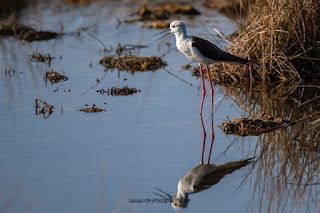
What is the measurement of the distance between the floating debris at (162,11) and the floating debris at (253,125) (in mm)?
7667

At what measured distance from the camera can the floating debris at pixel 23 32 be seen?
34.7 ft

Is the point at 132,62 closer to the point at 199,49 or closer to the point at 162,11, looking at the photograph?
the point at 199,49

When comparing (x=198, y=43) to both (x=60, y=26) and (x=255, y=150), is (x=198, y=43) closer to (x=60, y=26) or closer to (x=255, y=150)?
(x=255, y=150)

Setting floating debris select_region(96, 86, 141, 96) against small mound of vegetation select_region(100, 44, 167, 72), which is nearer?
floating debris select_region(96, 86, 141, 96)

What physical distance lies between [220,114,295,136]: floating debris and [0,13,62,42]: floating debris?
631cm

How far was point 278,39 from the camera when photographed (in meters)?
7.19

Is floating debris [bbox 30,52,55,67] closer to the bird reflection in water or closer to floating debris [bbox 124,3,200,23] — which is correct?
floating debris [bbox 124,3,200,23]

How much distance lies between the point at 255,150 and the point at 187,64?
159 inches

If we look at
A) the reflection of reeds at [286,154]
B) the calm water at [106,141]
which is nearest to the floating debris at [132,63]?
the calm water at [106,141]

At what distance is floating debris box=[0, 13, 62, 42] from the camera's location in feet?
34.7

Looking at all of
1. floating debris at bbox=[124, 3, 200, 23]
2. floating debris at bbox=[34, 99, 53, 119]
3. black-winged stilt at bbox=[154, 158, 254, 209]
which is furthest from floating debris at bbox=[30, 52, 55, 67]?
black-winged stilt at bbox=[154, 158, 254, 209]

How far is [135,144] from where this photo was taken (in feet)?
17.0

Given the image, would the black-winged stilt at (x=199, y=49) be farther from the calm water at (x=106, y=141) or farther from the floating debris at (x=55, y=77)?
the floating debris at (x=55, y=77)

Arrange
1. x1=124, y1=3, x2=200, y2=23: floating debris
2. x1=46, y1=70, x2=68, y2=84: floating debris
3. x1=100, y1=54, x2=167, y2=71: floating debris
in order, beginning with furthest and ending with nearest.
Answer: x1=124, y1=3, x2=200, y2=23: floating debris, x1=100, y1=54, x2=167, y2=71: floating debris, x1=46, y1=70, x2=68, y2=84: floating debris
